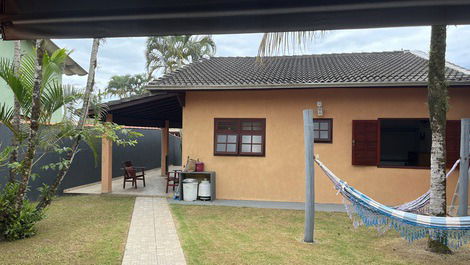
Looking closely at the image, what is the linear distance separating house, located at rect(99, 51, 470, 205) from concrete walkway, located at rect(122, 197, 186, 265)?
2.16 metres

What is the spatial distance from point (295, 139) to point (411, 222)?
439 centimetres

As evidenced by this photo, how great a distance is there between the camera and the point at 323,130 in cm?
868

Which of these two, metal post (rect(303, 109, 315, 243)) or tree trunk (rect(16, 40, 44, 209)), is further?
metal post (rect(303, 109, 315, 243))

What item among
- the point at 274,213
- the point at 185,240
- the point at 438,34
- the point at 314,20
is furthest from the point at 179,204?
the point at 314,20

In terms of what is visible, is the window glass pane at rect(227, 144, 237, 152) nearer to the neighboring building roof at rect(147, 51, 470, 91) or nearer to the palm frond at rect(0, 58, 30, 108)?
the neighboring building roof at rect(147, 51, 470, 91)

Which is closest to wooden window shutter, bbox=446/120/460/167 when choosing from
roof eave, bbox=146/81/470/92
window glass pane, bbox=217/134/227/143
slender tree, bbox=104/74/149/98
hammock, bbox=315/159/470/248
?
roof eave, bbox=146/81/470/92

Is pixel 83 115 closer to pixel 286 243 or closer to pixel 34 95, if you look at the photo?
pixel 34 95

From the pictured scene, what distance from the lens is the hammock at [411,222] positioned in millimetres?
4336

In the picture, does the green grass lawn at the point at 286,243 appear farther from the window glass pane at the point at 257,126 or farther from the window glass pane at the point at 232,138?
the window glass pane at the point at 257,126

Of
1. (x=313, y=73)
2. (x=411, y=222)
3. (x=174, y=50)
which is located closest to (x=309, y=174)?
(x=411, y=222)

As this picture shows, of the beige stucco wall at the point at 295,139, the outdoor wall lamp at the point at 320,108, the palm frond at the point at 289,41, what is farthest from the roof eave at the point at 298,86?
the palm frond at the point at 289,41

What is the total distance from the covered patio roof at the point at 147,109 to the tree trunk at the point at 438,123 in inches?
229

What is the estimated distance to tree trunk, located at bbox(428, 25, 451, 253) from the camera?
490cm

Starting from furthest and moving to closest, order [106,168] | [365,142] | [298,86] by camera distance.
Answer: [106,168] < [365,142] < [298,86]
